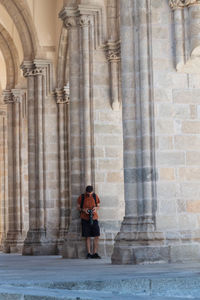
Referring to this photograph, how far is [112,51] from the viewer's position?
18578 mm

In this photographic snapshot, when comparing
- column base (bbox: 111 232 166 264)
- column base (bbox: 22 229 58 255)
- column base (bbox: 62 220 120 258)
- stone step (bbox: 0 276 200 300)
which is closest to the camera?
stone step (bbox: 0 276 200 300)

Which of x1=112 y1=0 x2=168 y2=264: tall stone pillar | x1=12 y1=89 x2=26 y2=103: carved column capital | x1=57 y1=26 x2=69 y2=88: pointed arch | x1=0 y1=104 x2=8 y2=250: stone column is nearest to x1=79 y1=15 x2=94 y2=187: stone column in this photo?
x1=112 y1=0 x2=168 y2=264: tall stone pillar

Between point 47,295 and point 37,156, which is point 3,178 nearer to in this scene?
point 37,156

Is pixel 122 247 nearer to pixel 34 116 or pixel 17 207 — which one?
pixel 34 116

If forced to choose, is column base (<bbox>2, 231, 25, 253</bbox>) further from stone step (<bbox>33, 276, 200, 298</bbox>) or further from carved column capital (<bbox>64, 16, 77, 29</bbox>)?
stone step (<bbox>33, 276, 200, 298</bbox>)

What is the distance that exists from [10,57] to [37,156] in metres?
5.60

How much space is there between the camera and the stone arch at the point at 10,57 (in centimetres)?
2736

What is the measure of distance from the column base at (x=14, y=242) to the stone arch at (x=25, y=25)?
691cm

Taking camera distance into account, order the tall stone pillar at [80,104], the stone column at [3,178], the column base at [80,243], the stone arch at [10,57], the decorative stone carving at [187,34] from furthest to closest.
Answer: the stone column at [3,178], the stone arch at [10,57], the tall stone pillar at [80,104], the column base at [80,243], the decorative stone carving at [187,34]

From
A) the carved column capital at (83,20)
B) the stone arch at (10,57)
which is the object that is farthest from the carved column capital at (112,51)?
the stone arch at (10,57)

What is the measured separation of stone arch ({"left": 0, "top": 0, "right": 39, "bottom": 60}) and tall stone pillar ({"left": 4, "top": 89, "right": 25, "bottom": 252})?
16.1 ft

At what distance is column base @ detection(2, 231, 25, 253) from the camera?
2753cm

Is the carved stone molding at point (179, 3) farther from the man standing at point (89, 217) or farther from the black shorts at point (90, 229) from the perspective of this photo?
the black shorts at point (90, 229)

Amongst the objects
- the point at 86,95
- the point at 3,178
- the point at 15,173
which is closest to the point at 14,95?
the point at 15,173
